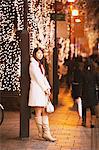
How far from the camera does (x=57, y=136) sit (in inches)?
415

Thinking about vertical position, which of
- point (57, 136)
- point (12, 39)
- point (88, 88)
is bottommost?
point (57, 136)

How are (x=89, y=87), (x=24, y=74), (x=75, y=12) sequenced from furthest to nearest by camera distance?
1. (x=75, y=12)
2. (x=89, y=87)
3. (x=24, y=74)

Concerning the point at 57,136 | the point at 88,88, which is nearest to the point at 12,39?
the point at 88,88

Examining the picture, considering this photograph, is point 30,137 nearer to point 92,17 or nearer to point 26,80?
point 26,80

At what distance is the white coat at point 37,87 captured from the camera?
9703mm

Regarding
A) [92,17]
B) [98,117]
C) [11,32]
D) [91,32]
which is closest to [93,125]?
[98,117]

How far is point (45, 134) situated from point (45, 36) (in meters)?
5.71

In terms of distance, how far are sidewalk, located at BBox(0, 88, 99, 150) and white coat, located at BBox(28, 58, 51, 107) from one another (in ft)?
2.84

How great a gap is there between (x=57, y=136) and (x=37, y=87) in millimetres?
1455

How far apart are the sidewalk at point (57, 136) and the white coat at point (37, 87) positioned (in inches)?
34.1

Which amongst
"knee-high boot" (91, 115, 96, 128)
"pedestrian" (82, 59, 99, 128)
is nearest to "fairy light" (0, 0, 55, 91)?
"pedestrian" (82, 59, 99, 128)

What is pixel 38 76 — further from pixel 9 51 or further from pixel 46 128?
pixel 9 51

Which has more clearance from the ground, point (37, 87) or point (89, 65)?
point (89, 65)

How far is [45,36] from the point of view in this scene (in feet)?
49.4
